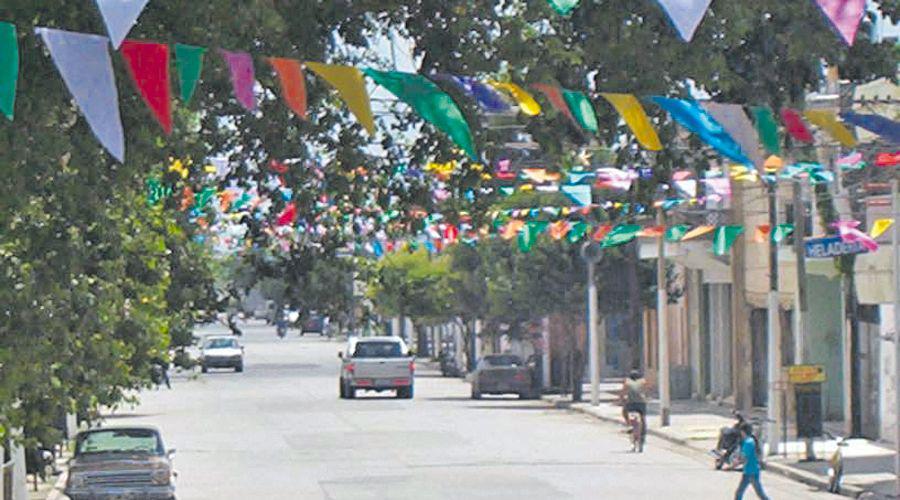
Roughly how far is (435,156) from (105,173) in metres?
3.43

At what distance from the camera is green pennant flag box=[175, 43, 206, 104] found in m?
13.6

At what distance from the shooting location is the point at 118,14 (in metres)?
11.7

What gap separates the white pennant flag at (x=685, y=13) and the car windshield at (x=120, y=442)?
18374 millimetres

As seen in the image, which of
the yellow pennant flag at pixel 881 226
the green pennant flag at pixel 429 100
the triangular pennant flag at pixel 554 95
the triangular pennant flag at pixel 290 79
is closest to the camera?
the triangular pennant flag at pixel 290 79

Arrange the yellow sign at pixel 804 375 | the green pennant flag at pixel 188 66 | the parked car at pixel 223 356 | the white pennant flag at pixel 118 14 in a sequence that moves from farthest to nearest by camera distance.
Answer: the parked car at pixel 223 356, the yellow sign at pixel 804 375, the green pennant flag at pixel 188 66, the white pennant flag at pixel 118 14

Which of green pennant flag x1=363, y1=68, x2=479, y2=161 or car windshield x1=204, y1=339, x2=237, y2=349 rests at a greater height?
green pennant flag x1=363, y1=68, x2=479, y2=161

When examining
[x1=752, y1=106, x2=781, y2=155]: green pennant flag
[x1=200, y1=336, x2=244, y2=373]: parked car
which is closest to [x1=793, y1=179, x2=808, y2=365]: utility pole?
[x1=752, y1=106, x2=781, y2=155]: green pennant flag

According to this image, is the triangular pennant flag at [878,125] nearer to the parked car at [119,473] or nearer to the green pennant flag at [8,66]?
the green pennant flag at [8,66]

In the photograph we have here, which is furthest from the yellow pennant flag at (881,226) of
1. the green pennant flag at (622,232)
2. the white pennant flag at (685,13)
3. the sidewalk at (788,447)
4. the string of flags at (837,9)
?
the white pennant flag at (685,13)

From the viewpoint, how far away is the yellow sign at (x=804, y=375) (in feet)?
121

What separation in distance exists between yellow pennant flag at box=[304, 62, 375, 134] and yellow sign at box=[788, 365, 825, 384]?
23298mm

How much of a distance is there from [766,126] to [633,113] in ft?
5.39

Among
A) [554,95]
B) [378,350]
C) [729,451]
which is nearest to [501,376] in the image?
[378,350]

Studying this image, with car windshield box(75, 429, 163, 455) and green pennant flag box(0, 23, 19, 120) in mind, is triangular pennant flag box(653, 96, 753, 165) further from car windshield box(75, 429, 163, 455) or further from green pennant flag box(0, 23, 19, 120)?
car windshield box(75, 429, 163, 455)
